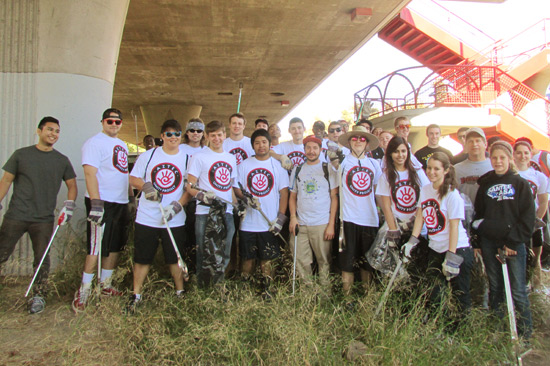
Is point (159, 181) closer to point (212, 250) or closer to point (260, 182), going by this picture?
point (212, 250)

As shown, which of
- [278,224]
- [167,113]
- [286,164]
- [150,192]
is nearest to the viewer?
[150,192]

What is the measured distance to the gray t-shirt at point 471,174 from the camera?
4.30 meters

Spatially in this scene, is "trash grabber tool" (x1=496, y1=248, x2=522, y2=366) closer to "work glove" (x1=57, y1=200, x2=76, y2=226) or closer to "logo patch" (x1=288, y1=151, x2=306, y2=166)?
"logo patch" (x1=288, y1=151, x2=306, y2=166)

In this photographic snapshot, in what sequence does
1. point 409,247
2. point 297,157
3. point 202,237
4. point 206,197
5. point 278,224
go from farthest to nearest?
1. point 297,157
2. point 278,224
3. point 202,237
4. point 206,197
5. point 409,247

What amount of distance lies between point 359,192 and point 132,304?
2581 millimetres

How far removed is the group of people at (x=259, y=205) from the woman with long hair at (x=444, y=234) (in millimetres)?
15

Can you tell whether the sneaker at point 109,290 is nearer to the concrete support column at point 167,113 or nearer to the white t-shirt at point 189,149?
the white t-shirt at point 189,149

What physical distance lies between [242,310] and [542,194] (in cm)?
351

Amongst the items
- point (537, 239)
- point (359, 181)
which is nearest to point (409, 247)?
point (359, 181)

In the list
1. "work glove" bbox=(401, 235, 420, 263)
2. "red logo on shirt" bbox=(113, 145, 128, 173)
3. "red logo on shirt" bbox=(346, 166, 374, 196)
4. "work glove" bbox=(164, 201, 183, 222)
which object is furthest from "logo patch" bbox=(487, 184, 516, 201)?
"red logo on shirt" bbox=(113, 145, 128, 173)

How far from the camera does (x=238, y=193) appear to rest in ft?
14.3

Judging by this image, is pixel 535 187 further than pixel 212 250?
Yes

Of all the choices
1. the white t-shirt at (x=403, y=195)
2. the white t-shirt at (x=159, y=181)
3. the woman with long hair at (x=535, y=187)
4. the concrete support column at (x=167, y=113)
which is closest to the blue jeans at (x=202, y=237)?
the white t-shirt at (x=159, y=181)

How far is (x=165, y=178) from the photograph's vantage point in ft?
13.5
